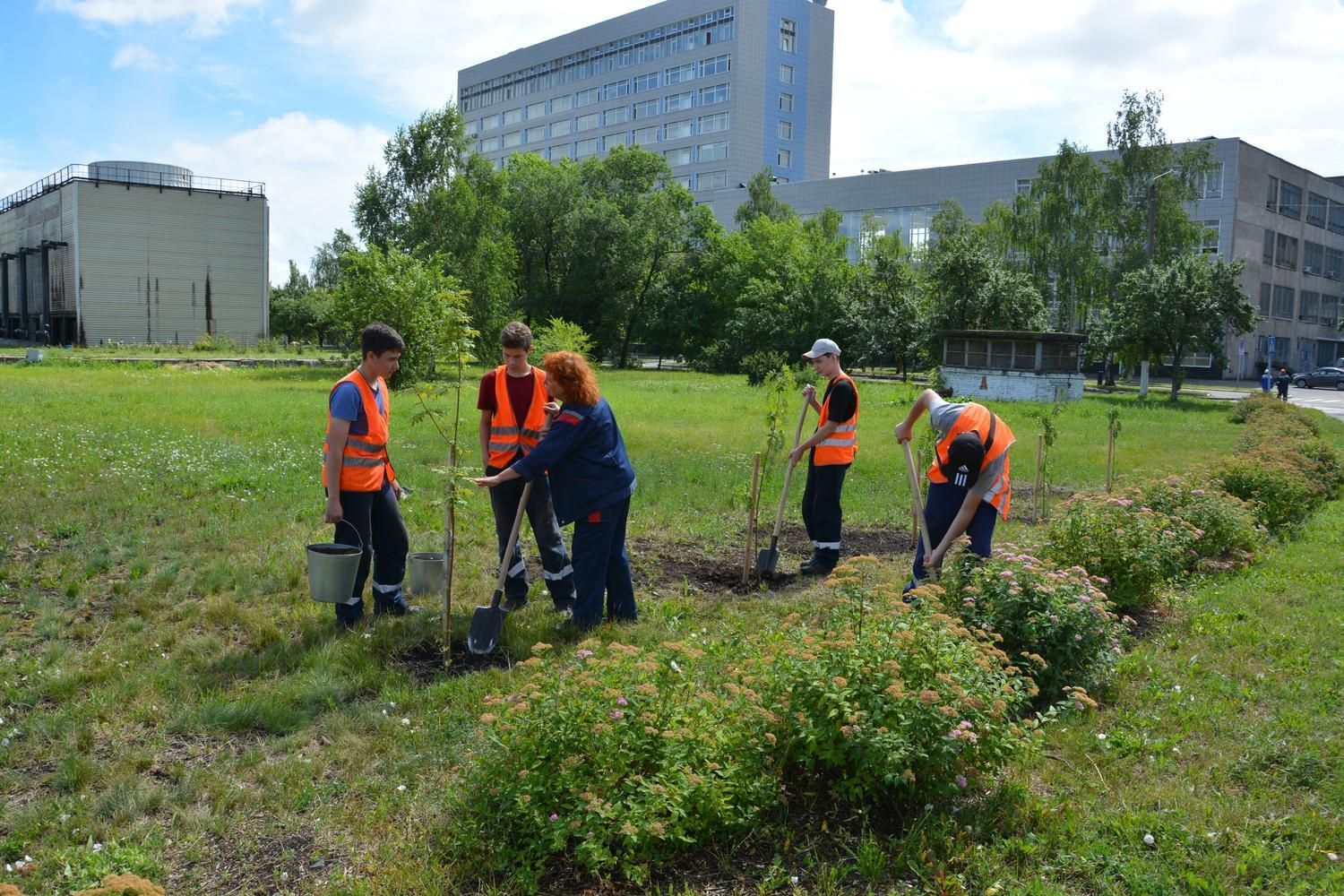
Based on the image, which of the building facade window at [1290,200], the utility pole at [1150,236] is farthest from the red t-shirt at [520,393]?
the building facade window at [1290,200]

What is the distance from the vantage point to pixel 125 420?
52.0 feet

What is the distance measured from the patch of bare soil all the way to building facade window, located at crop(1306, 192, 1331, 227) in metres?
77.6

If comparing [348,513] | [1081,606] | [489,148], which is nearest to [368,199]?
[348,513]

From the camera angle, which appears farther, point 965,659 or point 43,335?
point 43,335

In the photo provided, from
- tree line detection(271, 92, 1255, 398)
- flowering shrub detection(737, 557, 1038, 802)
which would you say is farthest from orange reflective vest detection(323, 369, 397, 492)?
tree line detection(271, 92, 1255, 398)

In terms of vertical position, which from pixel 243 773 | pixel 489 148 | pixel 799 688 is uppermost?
pixel 489 148

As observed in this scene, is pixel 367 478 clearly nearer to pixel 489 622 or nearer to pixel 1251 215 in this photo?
pixel 489 622

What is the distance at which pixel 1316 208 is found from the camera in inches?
2623

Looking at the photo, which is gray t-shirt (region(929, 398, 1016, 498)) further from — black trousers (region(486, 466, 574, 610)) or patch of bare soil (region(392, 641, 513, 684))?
patch of bare soil (region(392, 641, 513, 684))

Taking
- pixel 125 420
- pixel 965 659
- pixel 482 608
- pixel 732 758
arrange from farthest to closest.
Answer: pixel 125 420 → pixel 482 608 → pixel 965 659 → pixel 732 758

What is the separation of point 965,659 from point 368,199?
3970cm

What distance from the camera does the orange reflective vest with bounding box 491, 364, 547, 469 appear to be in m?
6.32

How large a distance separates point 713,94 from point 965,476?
8039 cm

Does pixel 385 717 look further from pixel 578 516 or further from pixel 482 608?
pixel 578 516
